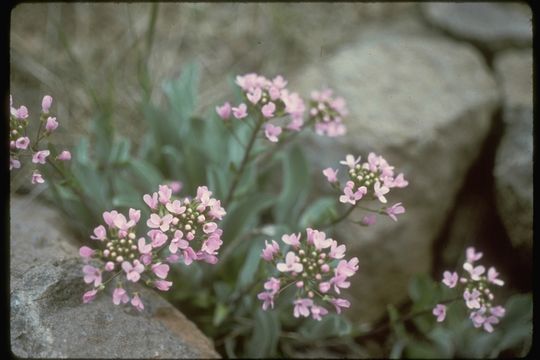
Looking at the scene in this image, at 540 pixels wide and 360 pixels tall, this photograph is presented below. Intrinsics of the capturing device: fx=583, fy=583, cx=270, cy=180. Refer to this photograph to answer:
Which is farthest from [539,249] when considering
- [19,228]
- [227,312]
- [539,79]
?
[19,228]

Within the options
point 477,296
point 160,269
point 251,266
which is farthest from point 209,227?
point 477,296

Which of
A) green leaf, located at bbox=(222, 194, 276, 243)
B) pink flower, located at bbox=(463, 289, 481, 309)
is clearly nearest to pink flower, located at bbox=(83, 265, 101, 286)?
green leaf, located at bbox=(222, 194, 276, 243)

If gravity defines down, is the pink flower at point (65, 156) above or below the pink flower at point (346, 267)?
above

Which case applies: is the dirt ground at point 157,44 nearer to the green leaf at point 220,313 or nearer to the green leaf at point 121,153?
the green leaf at point 121,153

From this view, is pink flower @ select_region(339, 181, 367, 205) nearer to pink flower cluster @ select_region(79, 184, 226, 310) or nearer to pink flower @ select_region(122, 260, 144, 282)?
pink flower cluster @ select_region(79, 184, 226, 310)

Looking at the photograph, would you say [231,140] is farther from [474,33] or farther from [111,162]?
[474,33]

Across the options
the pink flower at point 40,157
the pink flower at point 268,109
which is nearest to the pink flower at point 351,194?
the pink flower at point 268,109

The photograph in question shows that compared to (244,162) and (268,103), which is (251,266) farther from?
(268,103)
